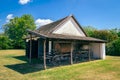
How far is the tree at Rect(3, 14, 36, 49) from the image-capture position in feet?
142

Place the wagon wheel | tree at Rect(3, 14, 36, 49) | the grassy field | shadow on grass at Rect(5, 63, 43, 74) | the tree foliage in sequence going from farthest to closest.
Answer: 1. tree at Rect(3, 14, 36, 49)
2. the tree foliage
3. the wagon wheel
4. shadow on grass at Rect(5, 63, 43, 74)
5. the grassy field

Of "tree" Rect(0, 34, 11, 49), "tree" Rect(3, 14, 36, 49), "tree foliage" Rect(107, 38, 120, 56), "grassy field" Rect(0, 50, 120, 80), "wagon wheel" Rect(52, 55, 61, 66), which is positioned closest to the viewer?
"grassy field" Rect(0, 50, 120, 80)

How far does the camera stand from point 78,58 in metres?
18.0

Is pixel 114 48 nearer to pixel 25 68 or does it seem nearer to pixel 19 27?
pixel 25 68

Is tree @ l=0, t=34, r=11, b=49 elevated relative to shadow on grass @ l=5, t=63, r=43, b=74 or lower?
elevated

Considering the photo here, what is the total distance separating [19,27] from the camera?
48000mm

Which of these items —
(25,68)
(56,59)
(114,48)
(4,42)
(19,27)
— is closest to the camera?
(25,68)

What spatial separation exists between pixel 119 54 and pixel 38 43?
1329cm

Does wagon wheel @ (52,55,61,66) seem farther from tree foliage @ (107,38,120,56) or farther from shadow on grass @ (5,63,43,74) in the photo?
tree foliage @ (107,38,120,56)

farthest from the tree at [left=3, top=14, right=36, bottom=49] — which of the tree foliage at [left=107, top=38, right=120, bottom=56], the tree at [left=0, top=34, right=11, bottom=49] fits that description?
the tree foliage at [left=107, top=38, right=120, bottom=56]

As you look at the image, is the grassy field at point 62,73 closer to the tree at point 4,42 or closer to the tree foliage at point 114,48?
the tree foliage at point 114,48

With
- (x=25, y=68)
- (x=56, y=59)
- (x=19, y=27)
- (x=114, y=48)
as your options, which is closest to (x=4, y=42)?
(x=19, y=27)

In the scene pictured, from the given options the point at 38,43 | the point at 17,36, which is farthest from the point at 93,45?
the point at 17,36

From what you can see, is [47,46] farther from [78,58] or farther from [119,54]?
[119,54]
